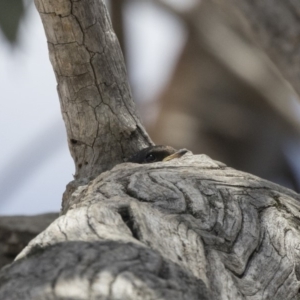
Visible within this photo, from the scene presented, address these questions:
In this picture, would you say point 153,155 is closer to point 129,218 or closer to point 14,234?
point 129,218

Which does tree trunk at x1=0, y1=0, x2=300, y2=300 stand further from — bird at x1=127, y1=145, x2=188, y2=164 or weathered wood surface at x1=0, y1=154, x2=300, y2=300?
bird at x1=127, y1=145, x2=188, y2=164

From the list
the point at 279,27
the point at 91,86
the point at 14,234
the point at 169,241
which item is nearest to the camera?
the point at 169,241

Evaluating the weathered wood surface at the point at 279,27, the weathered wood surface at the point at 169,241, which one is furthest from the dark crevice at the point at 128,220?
the weathered wood surface at the point at 279,27

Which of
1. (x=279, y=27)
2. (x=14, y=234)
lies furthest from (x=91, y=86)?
(x=14, y=234)

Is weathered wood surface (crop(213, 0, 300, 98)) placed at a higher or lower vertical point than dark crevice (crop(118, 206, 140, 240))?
higher

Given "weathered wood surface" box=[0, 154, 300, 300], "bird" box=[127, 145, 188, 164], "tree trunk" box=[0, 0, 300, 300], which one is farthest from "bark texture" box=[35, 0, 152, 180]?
"weathered wood surface" box=[0, 154, 300, 300]

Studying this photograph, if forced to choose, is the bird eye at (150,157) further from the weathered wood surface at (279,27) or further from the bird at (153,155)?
the weathered wood surface at (279,27)

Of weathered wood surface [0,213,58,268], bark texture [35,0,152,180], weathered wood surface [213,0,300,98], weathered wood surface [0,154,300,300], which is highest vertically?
weathered wood surface [213,0,300,98]
